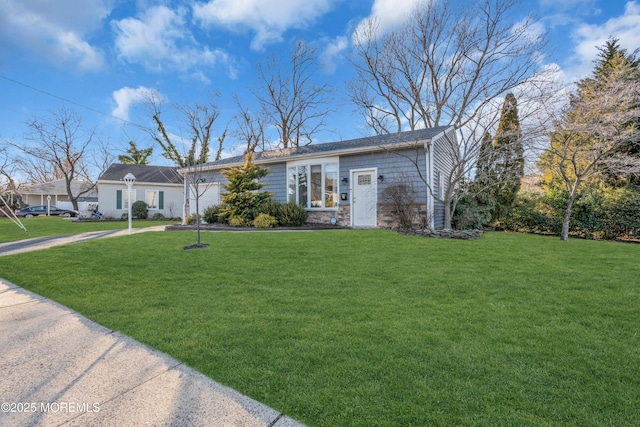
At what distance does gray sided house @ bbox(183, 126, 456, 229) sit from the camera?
32.6 ft

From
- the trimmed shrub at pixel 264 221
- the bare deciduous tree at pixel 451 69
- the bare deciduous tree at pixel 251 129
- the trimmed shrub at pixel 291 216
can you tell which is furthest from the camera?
the bare deciduous tree at pixel 251 129

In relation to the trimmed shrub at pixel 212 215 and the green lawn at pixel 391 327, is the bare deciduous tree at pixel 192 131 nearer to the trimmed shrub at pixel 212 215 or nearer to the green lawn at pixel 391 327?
the trimmed shrub at pixel 212 215

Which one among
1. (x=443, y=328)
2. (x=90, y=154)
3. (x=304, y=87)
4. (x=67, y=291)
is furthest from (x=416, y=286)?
(x=90, y=154)

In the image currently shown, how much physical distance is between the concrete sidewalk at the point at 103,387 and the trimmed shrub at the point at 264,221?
7969 millimetres

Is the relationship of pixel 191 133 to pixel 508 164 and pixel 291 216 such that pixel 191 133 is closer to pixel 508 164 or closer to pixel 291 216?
pixel 291 216

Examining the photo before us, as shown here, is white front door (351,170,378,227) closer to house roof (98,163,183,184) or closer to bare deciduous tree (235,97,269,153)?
bare deciduous tree (235,97,269,153)

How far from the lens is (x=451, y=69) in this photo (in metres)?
15.1

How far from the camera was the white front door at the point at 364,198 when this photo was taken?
10.8m

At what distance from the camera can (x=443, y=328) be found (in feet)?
8.59

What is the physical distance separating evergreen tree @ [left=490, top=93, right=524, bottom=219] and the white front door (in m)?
3.83

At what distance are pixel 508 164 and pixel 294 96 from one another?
16.2m

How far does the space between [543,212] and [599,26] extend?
624 cm

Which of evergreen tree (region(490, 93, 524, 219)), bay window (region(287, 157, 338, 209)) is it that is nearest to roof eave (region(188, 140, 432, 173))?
bay window (region(287, 157, 338, 209))

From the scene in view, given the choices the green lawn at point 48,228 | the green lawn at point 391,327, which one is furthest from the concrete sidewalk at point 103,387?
the green lawn at point 48,228
